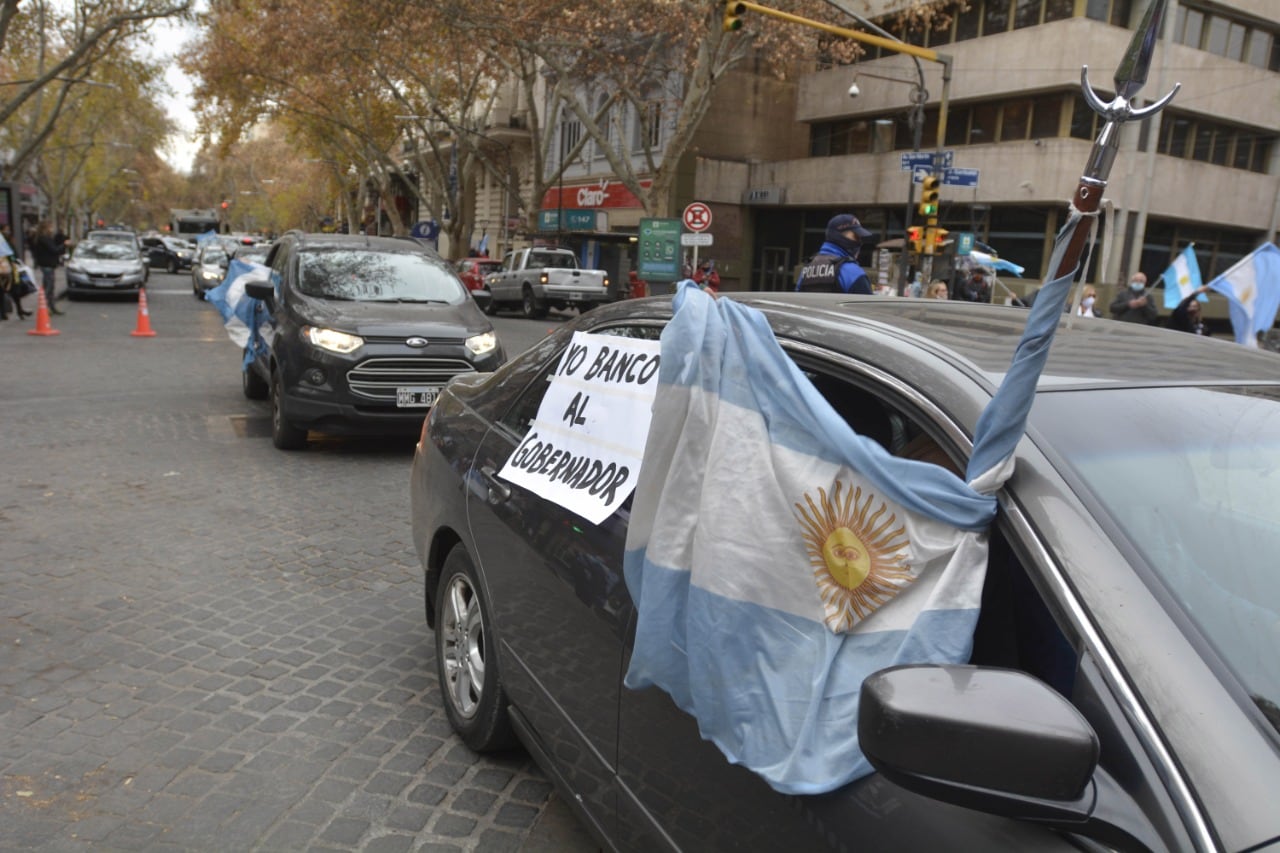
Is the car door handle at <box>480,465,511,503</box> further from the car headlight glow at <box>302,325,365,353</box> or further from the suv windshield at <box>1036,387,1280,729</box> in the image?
the car headlight glow at <box>302,325,365,353</box>

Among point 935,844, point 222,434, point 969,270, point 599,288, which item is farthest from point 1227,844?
point 599,288

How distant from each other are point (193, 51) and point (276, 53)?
325 inches

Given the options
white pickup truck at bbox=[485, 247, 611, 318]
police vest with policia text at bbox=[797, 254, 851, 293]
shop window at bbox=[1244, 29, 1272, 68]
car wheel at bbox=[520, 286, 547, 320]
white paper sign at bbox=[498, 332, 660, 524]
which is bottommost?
car wheel at bbox=[520, 286, 547, 320]

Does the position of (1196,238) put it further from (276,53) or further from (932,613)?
(932,613)

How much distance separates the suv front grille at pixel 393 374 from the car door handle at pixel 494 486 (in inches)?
189

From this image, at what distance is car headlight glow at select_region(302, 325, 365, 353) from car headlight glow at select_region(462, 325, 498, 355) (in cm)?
86

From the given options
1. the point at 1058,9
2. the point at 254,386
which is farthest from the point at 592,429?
the point at 1058,9

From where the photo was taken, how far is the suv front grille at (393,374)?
26.2 feet

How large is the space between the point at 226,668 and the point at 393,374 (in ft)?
13.8

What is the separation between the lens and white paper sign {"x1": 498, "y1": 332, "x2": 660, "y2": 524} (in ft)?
8.61

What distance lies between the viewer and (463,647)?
11.7 feet

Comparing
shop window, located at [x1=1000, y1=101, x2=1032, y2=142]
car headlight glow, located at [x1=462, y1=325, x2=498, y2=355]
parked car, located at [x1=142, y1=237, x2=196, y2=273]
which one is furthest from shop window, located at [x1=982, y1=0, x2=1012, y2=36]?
parked car, located at [x1=142, y1=237, x2=196, y2=273]

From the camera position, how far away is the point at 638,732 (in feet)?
7.64

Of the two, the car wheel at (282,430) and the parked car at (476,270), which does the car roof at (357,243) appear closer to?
the car wheel at (282,430)
